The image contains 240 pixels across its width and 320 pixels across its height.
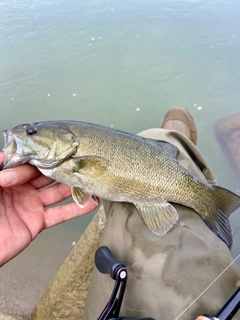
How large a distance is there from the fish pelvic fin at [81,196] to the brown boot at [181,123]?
1.64m

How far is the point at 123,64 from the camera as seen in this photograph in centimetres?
436

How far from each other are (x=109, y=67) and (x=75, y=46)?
32.2 inches

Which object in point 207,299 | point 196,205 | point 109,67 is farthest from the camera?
point 109,67

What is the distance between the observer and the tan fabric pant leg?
1.35m

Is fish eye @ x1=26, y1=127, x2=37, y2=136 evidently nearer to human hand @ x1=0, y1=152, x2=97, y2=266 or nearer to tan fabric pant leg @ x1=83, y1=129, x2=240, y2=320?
human hand @ x1=0, y1=152, x2=97, y2=266

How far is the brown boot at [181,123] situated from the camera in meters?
3.10

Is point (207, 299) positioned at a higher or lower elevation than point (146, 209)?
lower

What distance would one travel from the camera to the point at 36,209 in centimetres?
176

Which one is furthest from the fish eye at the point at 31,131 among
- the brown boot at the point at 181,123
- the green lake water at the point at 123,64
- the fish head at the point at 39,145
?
the brown boot at the point at 181,123

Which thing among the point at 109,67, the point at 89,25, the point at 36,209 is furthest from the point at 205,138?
the point at 89,25

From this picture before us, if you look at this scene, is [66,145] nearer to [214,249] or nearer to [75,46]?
[214,249]

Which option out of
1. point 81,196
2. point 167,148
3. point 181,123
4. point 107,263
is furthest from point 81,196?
point 181,123

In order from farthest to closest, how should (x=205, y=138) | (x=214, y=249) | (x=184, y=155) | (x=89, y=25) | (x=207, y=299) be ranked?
1. (x=89, y=25)
2. (x=205, y=138)
3. (x=184, y=155)
4. (x=214, y=249)
5. (x=207, y=299)

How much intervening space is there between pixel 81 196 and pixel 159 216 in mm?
470
